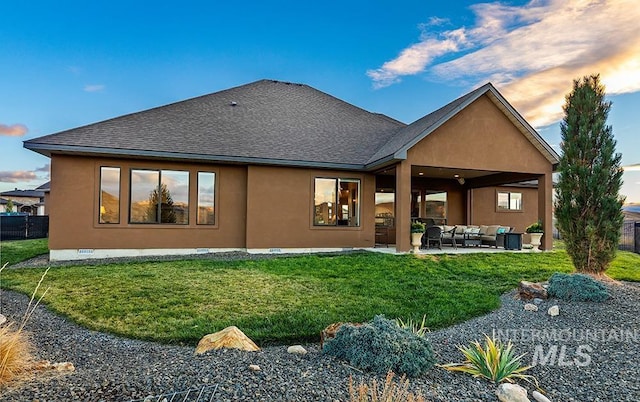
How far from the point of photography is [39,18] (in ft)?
36.5

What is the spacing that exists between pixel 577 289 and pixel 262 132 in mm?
11190

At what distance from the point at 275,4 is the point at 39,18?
728cm

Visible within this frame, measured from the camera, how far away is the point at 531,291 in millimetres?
6570

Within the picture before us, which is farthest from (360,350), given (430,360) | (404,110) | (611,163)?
(404,110)

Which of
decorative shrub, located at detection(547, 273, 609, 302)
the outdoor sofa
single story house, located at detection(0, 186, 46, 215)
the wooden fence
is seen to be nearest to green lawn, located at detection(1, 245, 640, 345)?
decorative shrub, located at detection(547, 273, 609, 302)

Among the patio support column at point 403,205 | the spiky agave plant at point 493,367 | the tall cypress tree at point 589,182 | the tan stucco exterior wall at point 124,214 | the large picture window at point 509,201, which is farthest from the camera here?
the large picture window at point 509,201

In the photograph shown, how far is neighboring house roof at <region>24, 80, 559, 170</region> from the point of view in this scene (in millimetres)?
11805

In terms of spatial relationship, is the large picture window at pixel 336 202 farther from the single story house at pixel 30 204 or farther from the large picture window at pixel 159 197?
the single story house at pixel 30 204

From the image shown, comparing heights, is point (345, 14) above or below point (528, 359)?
above

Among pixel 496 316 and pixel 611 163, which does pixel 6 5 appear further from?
Answer: pixel 611 163

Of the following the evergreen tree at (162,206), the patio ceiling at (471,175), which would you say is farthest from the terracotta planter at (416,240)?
the evergreen tree at (162,206)

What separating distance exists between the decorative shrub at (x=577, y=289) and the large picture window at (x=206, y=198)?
392 inches

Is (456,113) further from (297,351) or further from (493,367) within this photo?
(297,351)

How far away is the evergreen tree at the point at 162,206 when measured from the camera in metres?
12.3
